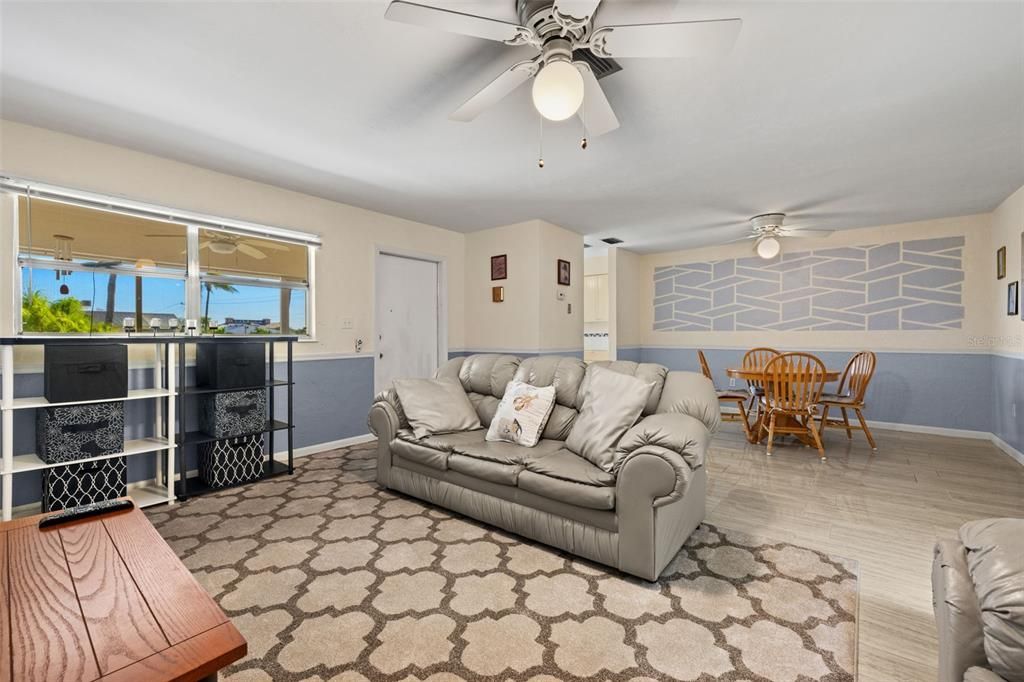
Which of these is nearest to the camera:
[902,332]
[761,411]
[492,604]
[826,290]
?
[492,604]

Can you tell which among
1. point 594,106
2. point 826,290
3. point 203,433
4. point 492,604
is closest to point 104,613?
point 492,604

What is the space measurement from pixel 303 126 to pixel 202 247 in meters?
1.42

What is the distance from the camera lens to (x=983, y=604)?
2.64 feet

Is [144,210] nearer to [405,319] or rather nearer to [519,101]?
[405,319]

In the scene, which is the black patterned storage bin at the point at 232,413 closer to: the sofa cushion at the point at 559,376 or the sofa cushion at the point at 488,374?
the sofa cushion at the point at 488,374

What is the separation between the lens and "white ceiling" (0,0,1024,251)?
181 cm

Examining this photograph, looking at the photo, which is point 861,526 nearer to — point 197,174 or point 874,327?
point 874,327

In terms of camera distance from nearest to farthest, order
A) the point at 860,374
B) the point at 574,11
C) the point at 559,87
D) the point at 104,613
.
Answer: the point at 104,613
the point at 574,11
the point at 559,87
the point at 860,374

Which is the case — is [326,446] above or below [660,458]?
below

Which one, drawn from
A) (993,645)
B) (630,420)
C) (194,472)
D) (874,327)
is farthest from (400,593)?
(874,327)

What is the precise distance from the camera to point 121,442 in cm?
274

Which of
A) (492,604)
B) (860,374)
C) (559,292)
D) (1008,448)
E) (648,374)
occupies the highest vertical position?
(559,292)

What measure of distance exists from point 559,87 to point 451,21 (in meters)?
0.42

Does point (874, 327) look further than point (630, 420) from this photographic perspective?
Yes
